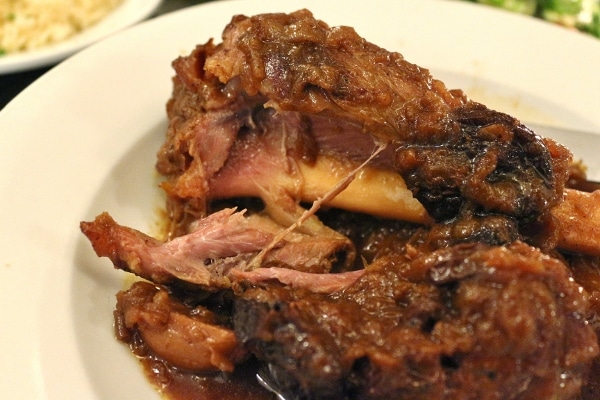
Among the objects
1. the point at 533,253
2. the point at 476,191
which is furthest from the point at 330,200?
the point at 533,253

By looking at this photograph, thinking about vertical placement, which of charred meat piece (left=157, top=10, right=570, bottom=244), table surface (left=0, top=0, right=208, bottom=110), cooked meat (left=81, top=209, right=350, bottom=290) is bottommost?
table surface (left=0, top=0, right=208, bottom=110)

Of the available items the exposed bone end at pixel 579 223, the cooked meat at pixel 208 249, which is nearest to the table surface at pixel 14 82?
the cooked meat at pixel 208 249

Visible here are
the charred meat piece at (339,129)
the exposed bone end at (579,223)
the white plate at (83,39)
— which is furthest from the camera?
the white plate at (83,39)

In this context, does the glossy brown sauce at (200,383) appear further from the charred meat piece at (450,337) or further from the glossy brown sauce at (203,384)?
the charred meat piece at (450,337)

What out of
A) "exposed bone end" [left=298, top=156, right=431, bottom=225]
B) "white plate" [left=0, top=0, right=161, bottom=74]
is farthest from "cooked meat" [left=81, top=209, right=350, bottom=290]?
"white plate" [left=0, top=0, right=161, bottom=74]

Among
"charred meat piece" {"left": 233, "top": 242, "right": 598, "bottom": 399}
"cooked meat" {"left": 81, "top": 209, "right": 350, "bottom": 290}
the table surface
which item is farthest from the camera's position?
the table surface

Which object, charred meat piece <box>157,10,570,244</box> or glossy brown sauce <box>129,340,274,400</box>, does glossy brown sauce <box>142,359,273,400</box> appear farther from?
charred meat piece <box>157,10,570,244</box>

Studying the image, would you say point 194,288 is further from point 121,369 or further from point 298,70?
point 298,70

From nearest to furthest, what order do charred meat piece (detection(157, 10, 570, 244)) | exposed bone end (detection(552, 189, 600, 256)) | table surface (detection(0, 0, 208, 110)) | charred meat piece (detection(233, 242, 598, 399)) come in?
charred meat piece (detection(233, 242, 598, 399))
charred meat piece (detection(157, 10, 570, 244))
exposed bone end (detection(552, 189, 600, 256))
table surface (detection(0, 0, 208, 110))
